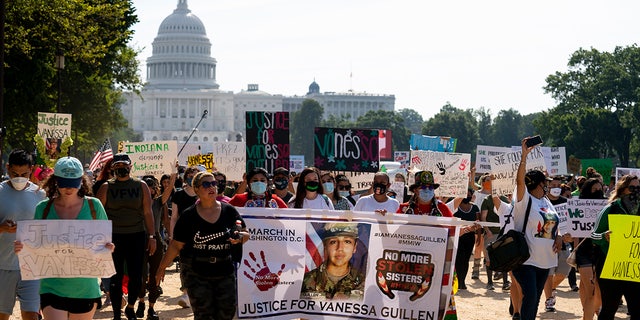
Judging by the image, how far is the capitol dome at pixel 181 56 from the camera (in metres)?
180

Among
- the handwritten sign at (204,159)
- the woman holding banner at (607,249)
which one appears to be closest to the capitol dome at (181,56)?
the handwritten sign at (204,159)

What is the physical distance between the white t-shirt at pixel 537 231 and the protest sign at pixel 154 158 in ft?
26.4

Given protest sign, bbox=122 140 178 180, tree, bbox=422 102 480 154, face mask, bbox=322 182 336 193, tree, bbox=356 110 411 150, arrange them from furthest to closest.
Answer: tree, bbox=356 110 411 150 → tree, bbox=422 102 480 154 → protest sign, bbox=122 140 178 180 → face mask, bbox=322 182 336 193

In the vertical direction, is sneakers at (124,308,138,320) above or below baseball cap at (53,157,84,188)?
below

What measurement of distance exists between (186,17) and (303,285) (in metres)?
177

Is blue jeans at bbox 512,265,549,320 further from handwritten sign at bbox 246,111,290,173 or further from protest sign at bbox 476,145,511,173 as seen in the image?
protest sign at bbox 476,145,511,173

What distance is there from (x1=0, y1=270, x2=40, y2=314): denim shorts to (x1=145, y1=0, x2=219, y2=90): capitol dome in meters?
172

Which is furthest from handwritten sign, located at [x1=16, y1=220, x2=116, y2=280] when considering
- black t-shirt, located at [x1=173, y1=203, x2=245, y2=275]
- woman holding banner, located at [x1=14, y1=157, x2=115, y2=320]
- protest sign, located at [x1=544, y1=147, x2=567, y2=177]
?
protest sign, located at [x1=544, y1=147, x2=567, y2=177]

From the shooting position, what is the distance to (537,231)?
10188 millimetres

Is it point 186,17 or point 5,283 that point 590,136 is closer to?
point 5,283

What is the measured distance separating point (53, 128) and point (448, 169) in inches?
344

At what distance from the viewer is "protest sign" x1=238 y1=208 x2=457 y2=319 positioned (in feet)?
31.6

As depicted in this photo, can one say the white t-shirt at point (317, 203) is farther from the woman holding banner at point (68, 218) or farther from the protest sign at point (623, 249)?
the woman holding banner at point (68, 218)

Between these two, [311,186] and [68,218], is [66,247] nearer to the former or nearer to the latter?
[68,218]
